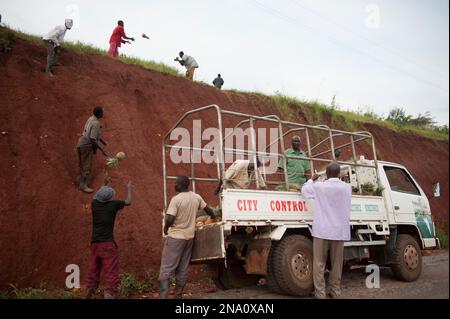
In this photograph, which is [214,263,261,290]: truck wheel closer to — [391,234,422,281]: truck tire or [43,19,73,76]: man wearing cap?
[391,234,422,281]: truck tire

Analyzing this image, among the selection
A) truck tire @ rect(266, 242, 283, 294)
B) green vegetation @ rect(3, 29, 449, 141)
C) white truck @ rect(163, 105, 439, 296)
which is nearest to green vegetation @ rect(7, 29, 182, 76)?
green vegetation @ rect(3, 29, 449, 141)

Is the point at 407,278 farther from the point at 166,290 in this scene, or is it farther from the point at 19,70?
the point at 19,70

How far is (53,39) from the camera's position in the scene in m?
9.18

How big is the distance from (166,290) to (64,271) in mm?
2548

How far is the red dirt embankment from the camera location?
6.68 metres

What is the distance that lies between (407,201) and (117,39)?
969cm

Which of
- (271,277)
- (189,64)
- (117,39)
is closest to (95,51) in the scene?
(117,39)

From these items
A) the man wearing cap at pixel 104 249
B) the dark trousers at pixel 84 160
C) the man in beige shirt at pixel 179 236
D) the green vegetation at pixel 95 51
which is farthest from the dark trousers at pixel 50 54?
the man in beige shirt at pixel 179 236

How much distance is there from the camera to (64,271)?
21.5 ft

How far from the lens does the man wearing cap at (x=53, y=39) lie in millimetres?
9148

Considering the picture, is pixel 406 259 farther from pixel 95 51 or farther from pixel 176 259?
pixel 95 51

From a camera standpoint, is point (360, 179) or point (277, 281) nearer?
point (277, 281)

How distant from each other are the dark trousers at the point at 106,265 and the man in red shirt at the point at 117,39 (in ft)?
27.1
